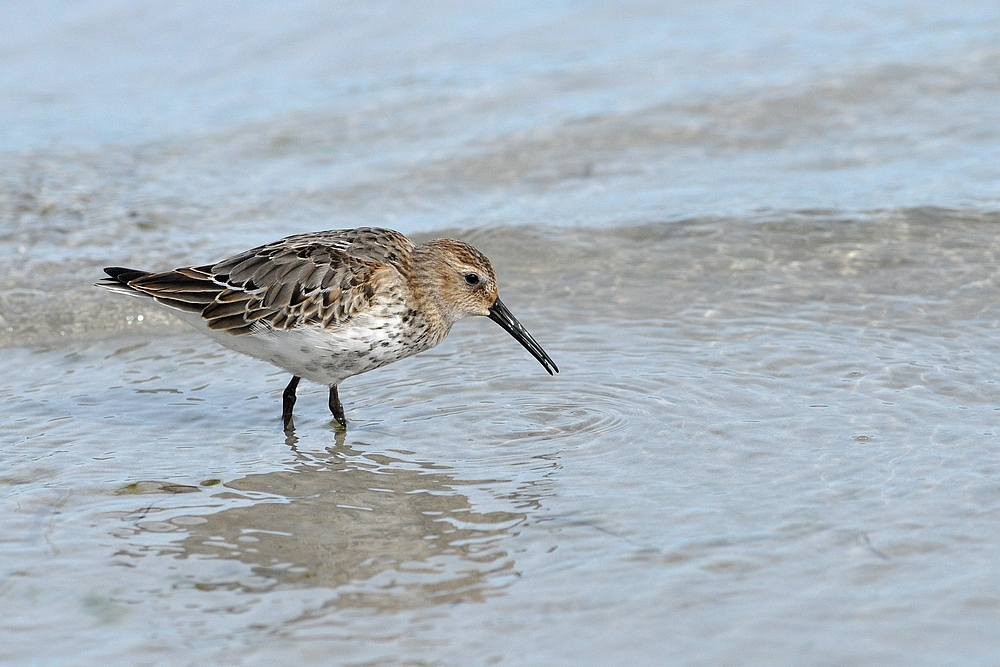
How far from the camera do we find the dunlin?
22.5 ft

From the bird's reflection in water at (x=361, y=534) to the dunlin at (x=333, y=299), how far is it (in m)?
0.66

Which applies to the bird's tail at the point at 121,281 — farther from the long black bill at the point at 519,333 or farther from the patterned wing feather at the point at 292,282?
the long black bill at the point at 519,333

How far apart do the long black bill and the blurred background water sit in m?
0.18

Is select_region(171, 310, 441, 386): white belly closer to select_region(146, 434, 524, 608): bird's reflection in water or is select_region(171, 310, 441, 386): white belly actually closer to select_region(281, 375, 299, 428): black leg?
select_region(281, 375, 299, 428): black leg

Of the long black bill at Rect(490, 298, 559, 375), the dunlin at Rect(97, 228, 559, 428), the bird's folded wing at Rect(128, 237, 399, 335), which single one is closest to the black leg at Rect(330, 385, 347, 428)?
the dunlin at Rect(97, 228, 559, 428)

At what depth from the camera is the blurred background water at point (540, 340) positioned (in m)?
4.82

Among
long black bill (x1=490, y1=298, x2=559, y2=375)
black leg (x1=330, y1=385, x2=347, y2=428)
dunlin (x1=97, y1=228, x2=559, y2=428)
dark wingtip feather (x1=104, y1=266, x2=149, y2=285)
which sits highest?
dark wingtip feather (x1=104, y1=266, x2=149, y2=285)

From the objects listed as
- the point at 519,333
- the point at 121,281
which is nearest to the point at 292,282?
the point at 121,281

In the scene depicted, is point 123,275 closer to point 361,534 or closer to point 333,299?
point 333,299

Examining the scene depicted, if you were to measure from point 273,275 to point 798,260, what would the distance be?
13.7 ft

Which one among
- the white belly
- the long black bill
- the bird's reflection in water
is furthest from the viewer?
the long black bill

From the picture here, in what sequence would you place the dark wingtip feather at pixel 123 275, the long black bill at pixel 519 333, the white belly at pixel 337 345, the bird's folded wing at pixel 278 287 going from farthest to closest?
the dark wingtip feather at pixel 123 275, the long black bill at pixel 519 333, the bird's folded wing at pixel 278 287, the white belly at pixel 337 345

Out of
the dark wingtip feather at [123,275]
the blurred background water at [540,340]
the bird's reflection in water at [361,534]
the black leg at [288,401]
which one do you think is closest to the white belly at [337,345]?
the black leg at [288,401]

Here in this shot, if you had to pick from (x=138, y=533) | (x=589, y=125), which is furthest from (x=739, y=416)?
(x=589, y=125)
